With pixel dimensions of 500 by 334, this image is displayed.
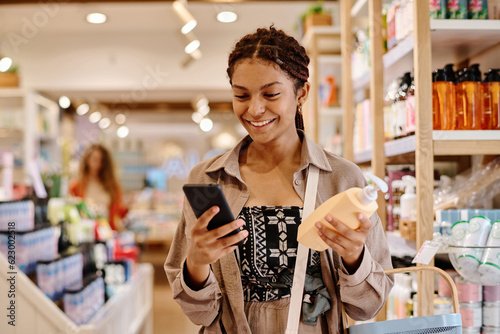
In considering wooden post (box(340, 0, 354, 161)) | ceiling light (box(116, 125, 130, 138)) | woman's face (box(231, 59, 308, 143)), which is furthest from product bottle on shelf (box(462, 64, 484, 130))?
ceiling light (box(116, 125, 130, 138))

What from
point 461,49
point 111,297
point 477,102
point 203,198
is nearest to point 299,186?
point 203,198

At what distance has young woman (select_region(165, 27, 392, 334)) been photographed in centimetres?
125

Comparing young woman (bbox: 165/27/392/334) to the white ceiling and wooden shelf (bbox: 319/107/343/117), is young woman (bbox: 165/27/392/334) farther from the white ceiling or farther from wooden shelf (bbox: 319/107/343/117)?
the white ceiling

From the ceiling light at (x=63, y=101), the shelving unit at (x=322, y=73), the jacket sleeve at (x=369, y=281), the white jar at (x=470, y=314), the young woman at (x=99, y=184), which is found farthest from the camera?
the ceiling light at (x=63, y=101)

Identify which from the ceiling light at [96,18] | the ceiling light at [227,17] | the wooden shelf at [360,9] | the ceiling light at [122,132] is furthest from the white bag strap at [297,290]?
the ceiling light at [122,132]

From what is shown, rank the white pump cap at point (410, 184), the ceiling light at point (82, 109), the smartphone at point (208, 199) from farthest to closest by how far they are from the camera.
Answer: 1. the ceiling light at point (82, 109)
2. the white pump cap at point (410, 184)
3. the smartphone at point (208, 199)

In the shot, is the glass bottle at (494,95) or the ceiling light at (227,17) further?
the ceiling light at (227,17)

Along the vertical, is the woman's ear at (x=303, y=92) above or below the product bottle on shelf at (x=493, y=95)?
below

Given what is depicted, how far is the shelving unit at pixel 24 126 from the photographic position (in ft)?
20.3

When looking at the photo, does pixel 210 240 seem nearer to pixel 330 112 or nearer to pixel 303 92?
pixel 303 92

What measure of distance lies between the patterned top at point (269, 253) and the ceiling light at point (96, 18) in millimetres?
4939

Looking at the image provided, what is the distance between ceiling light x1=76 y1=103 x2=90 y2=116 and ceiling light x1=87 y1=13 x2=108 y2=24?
2726 mm

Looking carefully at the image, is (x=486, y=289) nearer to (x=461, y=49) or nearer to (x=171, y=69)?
(x=461, y=49)

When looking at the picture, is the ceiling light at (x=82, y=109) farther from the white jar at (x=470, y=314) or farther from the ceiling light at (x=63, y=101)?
the white jar at (x=470, y=314)
